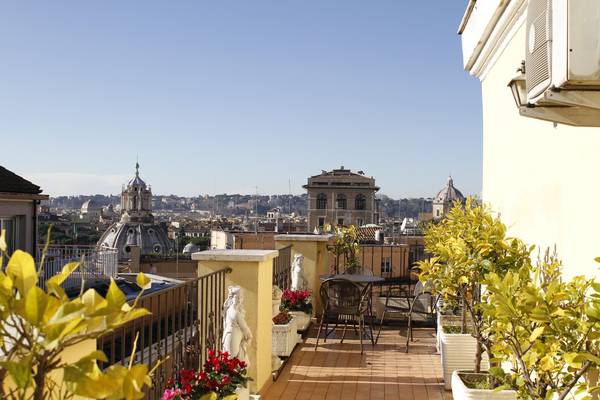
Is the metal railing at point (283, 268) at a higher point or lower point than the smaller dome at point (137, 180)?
lower

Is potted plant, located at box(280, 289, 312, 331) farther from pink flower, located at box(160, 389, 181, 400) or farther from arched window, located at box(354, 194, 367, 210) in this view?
arched window, located at box(354, 194, 367, 210)

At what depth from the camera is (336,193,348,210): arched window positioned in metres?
91.4

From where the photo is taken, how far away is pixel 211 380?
379cm

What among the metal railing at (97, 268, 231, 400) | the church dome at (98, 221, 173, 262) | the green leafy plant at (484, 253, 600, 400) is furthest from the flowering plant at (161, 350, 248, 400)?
the church dome at (98, 221, 173, 262)

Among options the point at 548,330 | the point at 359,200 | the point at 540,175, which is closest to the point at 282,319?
the point at 540,175

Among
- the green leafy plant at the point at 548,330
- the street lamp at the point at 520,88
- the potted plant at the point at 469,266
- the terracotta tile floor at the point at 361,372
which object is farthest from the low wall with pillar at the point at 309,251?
the green leafy plant at the point at 548,330

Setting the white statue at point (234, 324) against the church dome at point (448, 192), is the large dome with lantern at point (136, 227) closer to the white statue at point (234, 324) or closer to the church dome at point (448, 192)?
the church dome at point (448, 192)

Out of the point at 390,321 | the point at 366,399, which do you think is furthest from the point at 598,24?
the point at 390,321

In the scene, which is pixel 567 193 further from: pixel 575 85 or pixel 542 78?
pixel 575 85

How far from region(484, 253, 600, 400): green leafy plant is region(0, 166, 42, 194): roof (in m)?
16.5

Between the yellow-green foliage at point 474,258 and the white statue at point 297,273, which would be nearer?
the yellow-green foliage at point 474,258

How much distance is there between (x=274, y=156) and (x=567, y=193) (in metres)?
49.2

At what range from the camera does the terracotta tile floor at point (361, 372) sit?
5.15 metres

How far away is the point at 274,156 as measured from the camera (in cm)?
5228
